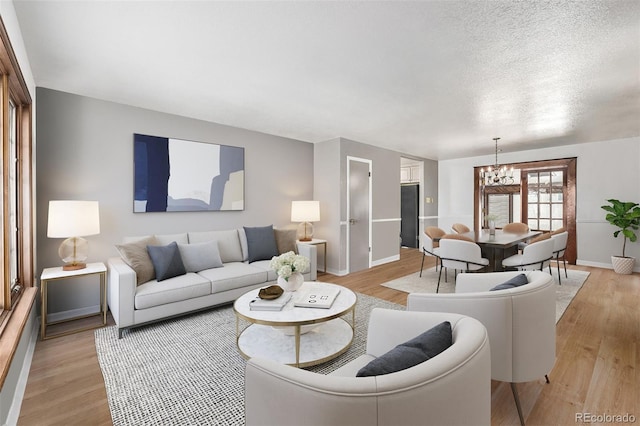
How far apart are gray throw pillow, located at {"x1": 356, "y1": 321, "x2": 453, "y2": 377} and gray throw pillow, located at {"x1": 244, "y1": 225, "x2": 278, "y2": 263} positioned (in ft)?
10.3

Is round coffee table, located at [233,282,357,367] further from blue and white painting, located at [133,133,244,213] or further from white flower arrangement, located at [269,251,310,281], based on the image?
blue and white painting, located at [133,133,244,213]

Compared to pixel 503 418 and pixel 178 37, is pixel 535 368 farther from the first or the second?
pixel 178 37

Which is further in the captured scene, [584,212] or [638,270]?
[584,212]

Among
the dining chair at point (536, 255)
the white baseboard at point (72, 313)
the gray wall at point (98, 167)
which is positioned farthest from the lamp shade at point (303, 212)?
the dining chair at point (536, 255)

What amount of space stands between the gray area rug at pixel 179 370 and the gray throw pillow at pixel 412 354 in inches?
45.9

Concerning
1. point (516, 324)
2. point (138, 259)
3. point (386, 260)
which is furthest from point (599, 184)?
point (138, 259)

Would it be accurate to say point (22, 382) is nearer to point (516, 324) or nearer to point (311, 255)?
point (311, 255)

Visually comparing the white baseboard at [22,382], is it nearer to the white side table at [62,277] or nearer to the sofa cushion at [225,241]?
the white side table at [62,277]

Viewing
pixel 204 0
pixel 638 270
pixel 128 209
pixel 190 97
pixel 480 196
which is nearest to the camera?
pixel 204 0

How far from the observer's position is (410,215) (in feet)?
25.4

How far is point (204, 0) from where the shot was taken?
1.73 metres

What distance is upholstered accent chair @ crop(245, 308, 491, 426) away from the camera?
28.1 inches

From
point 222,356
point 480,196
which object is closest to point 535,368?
Answer: point 222,356

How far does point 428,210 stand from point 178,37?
21.7 ft
